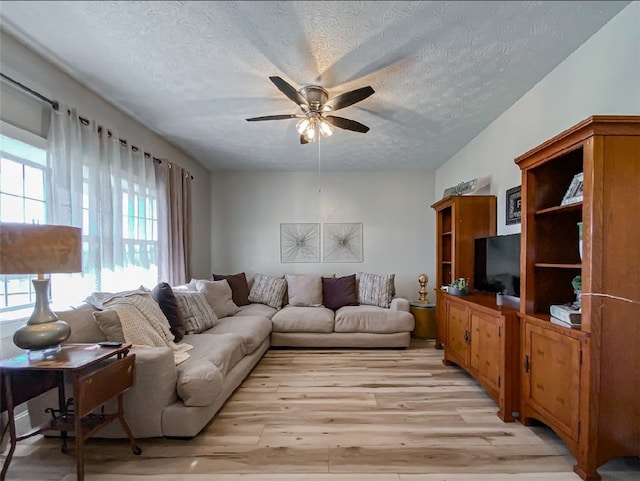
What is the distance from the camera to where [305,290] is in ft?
14.9

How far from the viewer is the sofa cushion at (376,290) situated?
173 inches

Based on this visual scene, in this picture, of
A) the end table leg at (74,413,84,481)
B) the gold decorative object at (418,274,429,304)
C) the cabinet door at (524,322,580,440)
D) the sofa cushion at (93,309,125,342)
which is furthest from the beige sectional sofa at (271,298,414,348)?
the end table leg at (74,413,84,481)

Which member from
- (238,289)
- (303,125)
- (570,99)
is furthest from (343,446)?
(238,289)

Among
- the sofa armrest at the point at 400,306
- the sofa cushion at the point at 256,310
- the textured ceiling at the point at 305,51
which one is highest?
the textured ceiling at the point at 305,51

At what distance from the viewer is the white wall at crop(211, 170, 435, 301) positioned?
204 inches

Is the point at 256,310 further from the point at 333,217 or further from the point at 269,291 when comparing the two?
the point at 333,217

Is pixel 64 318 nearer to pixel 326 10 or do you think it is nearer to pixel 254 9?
pixel 254 9

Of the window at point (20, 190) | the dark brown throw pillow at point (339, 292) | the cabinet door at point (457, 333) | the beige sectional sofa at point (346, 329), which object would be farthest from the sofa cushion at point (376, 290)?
the window at point (20, 190)

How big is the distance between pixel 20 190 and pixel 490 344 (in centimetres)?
354

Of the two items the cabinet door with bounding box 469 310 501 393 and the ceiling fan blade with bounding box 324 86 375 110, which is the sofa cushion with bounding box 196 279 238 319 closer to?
the ceiling fan blade with bounding box 324 86 375 110

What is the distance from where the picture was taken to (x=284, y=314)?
405 centimetres

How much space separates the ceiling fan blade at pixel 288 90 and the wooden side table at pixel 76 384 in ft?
6.15

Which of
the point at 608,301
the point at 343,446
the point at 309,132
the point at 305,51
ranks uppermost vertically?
the point at 305,51

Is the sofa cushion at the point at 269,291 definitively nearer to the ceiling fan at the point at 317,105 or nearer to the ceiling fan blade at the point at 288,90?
the ceiling fan at the point at 317,105
